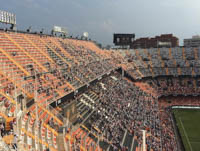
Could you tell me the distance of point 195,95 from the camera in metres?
43.2

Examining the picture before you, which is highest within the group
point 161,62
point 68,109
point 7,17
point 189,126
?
point 7,17

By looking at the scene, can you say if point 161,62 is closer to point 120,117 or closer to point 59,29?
point 59,29

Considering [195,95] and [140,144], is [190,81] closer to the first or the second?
[195,95]

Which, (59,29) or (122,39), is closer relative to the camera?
(59,29)

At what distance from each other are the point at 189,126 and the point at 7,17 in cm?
3191

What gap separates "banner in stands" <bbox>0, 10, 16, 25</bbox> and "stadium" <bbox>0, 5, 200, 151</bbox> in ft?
0.55

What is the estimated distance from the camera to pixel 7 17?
26203 mm

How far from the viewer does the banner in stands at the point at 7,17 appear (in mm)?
25481

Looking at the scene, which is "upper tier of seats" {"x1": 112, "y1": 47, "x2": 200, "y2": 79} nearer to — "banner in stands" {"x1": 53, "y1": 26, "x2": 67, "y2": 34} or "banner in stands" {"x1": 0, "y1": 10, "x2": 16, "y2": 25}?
"banner in stands" {"x1": 53, "y1": 26, "x2": 67, "y2": 34}

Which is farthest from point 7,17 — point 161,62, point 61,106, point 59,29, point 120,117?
point 161,62

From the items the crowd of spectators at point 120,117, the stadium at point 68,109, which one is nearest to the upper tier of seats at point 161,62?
the stadium at point 68,109

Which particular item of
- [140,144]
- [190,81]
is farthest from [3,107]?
[190,81]

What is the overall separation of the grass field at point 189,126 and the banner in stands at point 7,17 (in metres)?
28.4

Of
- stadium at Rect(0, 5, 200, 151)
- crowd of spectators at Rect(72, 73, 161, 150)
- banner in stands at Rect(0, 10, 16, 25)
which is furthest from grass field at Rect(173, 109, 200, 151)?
banner in stands at Rect(0, 10, 16, 25)
